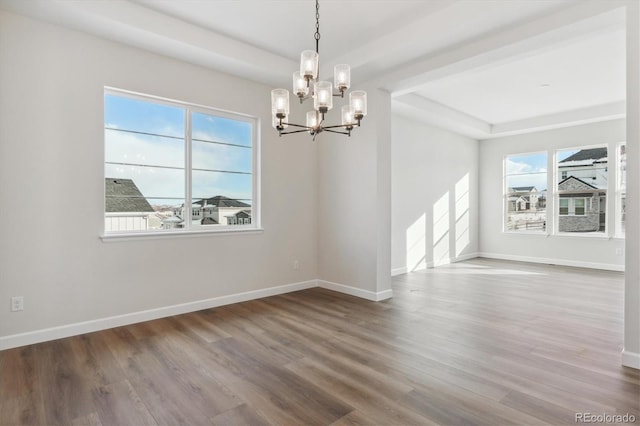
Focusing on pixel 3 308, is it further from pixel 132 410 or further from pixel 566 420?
pixel 566 420

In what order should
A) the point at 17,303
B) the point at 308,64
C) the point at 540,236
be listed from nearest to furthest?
the point at 308,64 → the point at 17,303 → the point at 540,236

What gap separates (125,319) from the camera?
354 cm

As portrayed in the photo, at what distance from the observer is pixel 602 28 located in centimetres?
298

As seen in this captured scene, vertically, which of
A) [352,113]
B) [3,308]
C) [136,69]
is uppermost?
[136,69]

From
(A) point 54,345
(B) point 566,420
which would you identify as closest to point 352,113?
(B) point 566,420

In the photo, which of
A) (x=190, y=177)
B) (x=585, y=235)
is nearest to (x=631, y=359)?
(x=190, y=177)

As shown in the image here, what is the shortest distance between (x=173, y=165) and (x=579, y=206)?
25.6 ft

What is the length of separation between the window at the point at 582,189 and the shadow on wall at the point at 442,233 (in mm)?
1892

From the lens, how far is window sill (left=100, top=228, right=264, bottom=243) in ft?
11.4

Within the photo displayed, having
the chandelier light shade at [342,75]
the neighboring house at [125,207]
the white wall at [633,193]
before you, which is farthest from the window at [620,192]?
the neighboring house at [125,207]

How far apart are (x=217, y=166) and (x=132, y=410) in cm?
293

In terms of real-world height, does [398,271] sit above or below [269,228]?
below

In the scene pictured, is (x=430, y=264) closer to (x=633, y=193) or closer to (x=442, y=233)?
(x=442, y=233)

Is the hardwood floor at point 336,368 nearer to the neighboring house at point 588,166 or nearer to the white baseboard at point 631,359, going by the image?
the white baseboard at point 631,359
